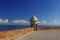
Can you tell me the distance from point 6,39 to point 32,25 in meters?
19.1

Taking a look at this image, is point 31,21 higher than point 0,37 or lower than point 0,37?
higher

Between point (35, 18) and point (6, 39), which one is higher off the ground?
point (35, 18)

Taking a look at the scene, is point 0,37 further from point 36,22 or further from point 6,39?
point 36,22

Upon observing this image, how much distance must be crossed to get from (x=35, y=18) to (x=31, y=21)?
959mm

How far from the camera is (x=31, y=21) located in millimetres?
31344

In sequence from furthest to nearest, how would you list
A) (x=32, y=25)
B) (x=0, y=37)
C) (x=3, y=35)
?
(x=32, y=25) < (x=3, y=35) < (x=0, y=37)

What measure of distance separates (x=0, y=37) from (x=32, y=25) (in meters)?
20.0

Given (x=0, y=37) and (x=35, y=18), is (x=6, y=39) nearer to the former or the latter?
(x=0, y=37)

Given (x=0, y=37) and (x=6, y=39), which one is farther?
(x=6, y=39)

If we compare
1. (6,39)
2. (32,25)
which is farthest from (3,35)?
(32,25)

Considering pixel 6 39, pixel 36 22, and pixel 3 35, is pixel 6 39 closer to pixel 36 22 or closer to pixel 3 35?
pixel 3 35

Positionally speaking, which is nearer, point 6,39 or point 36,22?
point 6,39

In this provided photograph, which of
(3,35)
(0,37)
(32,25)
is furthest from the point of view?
(32,25)

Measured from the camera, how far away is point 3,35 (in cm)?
1230
